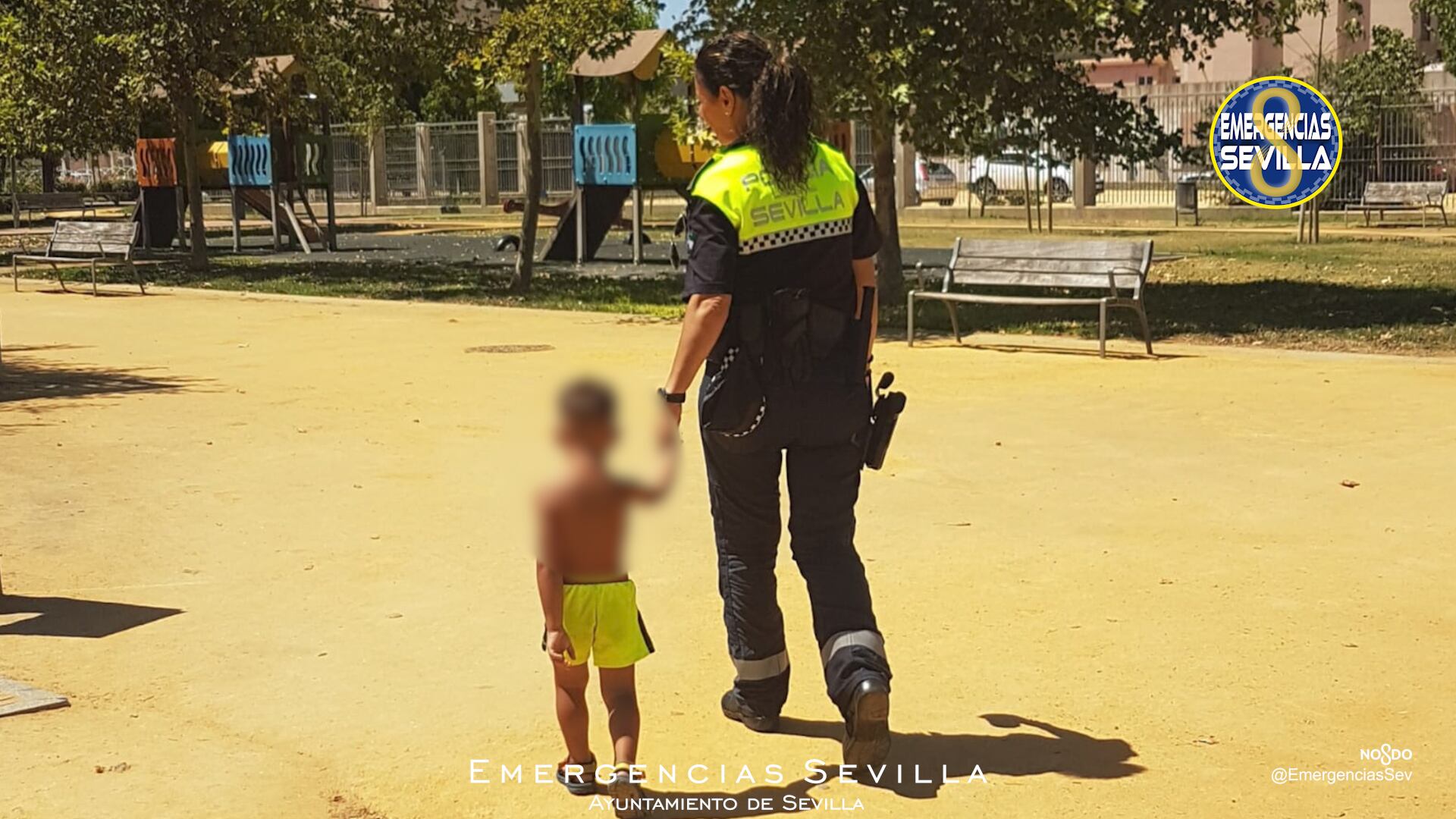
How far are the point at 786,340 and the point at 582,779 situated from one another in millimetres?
1240

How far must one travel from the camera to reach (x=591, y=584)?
4.22 meters

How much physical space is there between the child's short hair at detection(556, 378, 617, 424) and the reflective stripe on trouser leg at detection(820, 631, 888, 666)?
Answer: 1.04 metres

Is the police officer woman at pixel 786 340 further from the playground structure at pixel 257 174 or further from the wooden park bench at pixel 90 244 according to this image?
the playground structure at pixel 257 174

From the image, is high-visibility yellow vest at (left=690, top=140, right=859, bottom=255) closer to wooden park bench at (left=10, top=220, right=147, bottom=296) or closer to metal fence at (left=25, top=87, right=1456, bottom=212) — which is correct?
wooden park bench at (left=10, top=220, right=147, bottom=296)

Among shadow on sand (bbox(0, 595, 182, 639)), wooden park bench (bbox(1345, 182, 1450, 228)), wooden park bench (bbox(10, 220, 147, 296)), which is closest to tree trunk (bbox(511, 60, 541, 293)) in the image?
wooden park bench (bbox(10, 220, 147, 296))

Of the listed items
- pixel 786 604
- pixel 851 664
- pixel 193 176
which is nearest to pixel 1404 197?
pixel 193 176

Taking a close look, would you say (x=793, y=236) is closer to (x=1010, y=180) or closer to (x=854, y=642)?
(x=854, y=642)

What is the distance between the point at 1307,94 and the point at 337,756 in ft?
107

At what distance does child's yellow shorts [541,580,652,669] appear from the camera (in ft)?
13.9

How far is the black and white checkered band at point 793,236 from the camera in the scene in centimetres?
456

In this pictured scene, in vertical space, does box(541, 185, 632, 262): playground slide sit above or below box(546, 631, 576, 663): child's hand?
above

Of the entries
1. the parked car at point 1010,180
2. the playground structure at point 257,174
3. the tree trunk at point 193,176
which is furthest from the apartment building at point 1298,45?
the tree trunk at point 193,176

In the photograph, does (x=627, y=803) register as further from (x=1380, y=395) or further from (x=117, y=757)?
(x=1380, y=395)

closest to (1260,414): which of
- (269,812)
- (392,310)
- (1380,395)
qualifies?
(1380,395)
